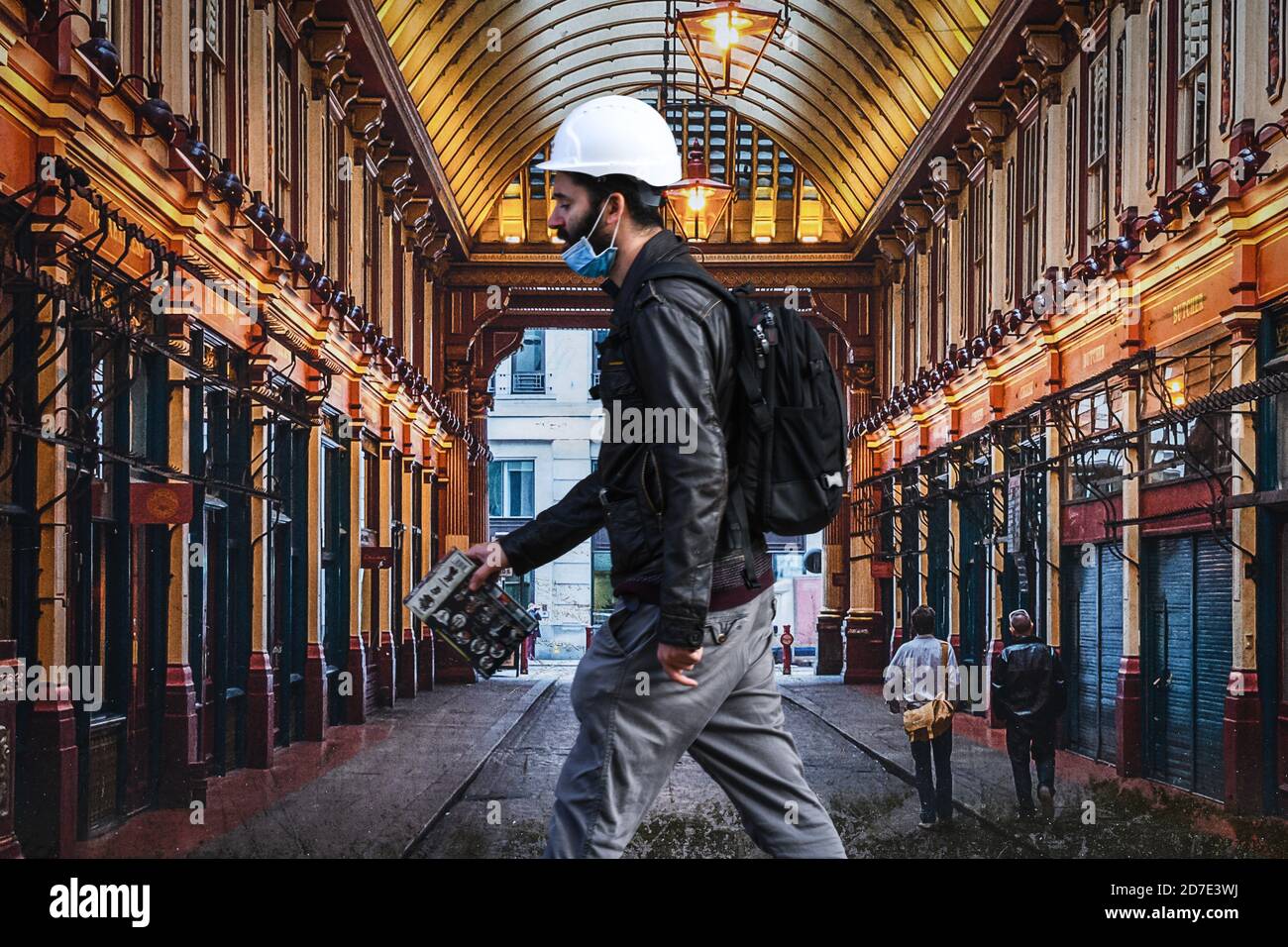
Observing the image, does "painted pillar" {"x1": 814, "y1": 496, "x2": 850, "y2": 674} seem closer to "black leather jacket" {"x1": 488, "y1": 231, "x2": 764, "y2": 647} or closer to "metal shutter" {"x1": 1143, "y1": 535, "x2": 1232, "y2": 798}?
"metal shutter" {"x1": 1143, "y1": 535, "x2": 1232, "y2": 798}

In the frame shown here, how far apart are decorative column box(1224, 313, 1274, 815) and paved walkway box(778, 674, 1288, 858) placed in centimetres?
28

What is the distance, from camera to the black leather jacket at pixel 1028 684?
11.9 meters

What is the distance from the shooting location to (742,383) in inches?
167

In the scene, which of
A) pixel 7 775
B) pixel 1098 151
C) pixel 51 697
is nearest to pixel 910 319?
pixel 1098 151

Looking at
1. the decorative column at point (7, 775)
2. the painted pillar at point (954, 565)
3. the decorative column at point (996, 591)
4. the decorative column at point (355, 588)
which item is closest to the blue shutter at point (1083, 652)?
the decorative column at point (996, 591)

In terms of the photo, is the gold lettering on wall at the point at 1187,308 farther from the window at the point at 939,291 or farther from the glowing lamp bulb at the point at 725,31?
the window at the point at 939,291

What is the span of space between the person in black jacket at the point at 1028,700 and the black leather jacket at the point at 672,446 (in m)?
7.90

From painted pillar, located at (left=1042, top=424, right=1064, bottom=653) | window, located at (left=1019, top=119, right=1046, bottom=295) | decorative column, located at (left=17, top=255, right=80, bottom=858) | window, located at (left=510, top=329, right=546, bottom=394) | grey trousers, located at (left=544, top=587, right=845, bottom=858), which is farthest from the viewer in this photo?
window, located at (left=510, top=329, right=546, bottom=394)

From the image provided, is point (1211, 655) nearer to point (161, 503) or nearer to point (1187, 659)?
point (1187, 659)

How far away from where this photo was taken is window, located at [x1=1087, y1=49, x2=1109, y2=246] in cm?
1712

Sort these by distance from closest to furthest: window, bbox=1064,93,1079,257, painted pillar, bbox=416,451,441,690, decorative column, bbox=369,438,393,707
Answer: window, bbox=1064,93,1079,257 < decorative column, bbox=369,438,393,707 < painted pillar, bbox=416,451,441,690

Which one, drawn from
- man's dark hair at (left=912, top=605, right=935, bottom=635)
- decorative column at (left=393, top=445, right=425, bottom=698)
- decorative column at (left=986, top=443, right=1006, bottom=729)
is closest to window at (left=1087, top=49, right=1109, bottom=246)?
decorative column at (left=986, top=443, right=1006, bottom=729)

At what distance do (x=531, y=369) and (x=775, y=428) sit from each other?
54439mm

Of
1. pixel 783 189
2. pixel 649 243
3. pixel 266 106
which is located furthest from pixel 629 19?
pixel 649 243
